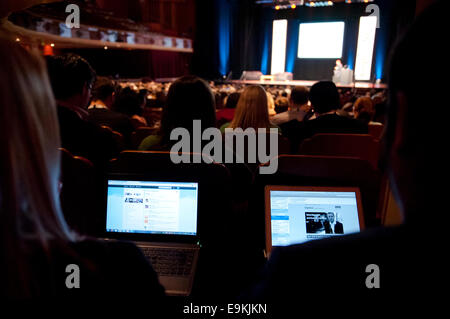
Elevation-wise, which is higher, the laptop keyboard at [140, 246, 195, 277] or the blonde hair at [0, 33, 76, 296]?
the blonde hair at [0, 33, 76, 296]

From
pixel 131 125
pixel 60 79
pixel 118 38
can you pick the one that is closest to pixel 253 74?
pixel 118 38

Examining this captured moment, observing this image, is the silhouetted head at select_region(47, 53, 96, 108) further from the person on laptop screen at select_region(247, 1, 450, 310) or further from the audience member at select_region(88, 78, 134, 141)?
the person on laptop screen at select_region(247, 1, 450, 310)

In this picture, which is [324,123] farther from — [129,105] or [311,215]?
[129,105]

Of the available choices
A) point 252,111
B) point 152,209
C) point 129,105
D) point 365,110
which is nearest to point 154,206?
point 152,209

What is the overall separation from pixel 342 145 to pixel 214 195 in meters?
A: 1.30

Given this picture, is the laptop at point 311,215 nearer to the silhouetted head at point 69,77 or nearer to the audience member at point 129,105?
the silhouetted head at point 69,77

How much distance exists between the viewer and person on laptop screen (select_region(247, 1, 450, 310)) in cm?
45

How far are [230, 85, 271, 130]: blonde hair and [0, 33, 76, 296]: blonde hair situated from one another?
2103 mm

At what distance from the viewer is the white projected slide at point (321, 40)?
1300 centimetres

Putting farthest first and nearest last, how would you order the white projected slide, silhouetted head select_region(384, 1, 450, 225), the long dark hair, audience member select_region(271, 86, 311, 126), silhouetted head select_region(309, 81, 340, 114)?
the white projected slide, audience member select_region(271, 86, 311, 126), silhouetted head select_region(309, 81, 340, 114), the long dark hair, silhouetted head select_region(384, 1, 450, 225)

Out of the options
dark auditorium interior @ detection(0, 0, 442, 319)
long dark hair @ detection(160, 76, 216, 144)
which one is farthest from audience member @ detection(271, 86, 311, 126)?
long dark hair @ detection(160, 76, 216, 144)

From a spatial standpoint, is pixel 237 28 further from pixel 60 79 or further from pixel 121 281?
pixel 121 281

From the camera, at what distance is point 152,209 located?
133 cm

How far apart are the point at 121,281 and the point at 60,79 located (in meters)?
1.56
